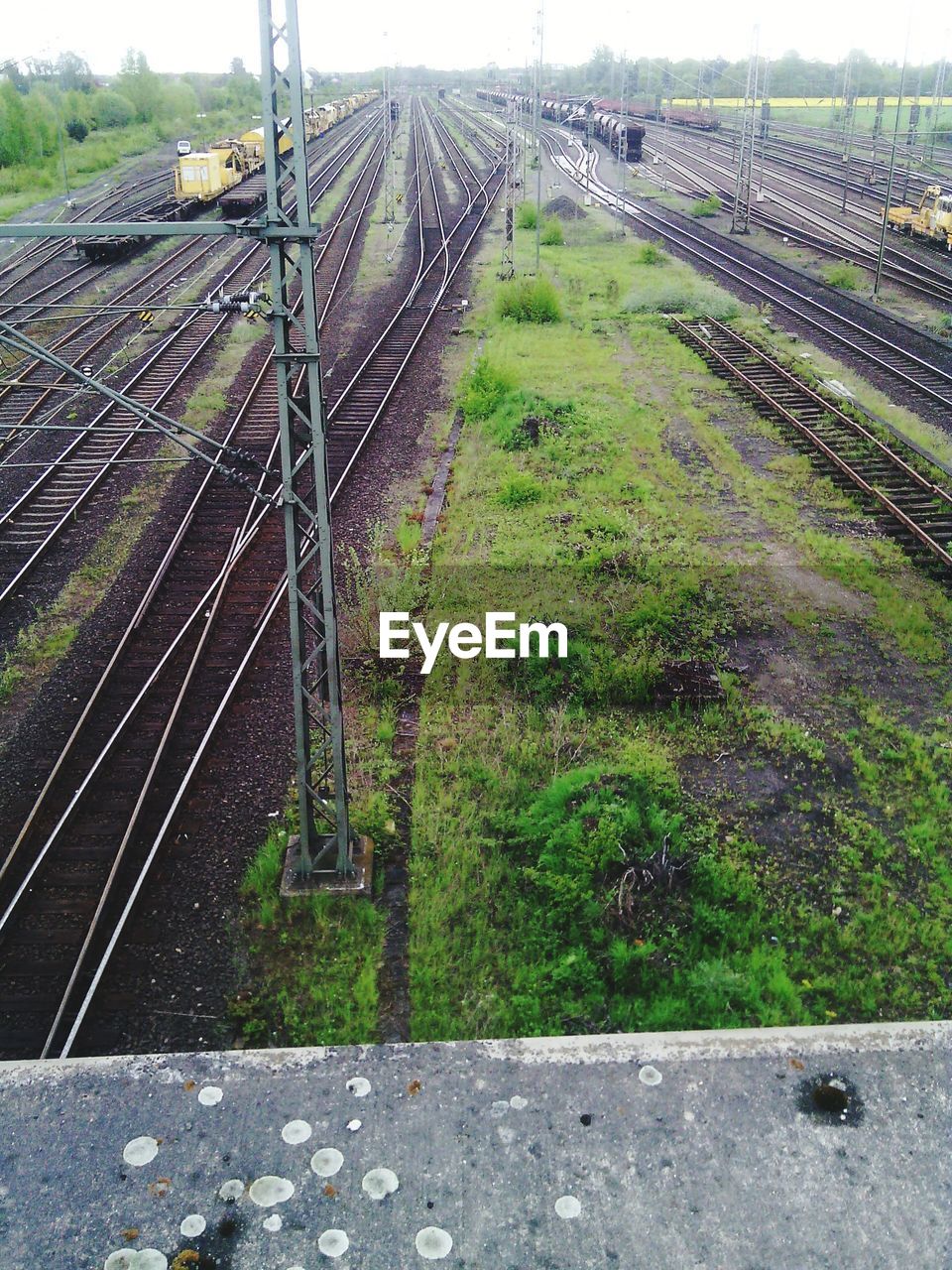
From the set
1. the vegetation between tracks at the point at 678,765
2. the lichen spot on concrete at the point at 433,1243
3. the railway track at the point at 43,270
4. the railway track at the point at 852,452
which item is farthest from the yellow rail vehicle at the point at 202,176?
the lichen spot on concrete at the point at 433,1243

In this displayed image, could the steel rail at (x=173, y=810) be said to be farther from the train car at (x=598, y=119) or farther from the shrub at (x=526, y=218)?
the train car at (x=598, y=119)

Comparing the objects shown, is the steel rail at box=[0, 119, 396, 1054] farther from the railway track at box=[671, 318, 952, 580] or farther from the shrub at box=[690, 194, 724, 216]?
the shrub at box=[690, 194, 724, 216]

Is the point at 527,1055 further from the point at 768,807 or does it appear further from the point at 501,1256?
the point at 768,807

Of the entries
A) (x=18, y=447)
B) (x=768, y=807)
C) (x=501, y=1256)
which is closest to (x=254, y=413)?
(x=18, y=447)

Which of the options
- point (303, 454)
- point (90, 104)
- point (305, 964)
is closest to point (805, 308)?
point (303, 454)

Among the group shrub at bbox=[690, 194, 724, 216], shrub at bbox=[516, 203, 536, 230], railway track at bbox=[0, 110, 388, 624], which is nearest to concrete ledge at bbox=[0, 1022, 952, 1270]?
railway track at bbox=[0, 110, 388, 624]
